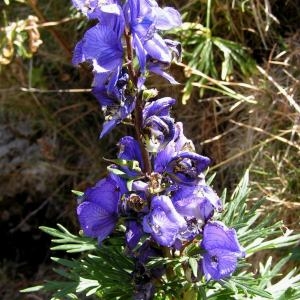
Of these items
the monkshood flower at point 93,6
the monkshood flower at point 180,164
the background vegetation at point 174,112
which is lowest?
the background vegetation at point 174,112

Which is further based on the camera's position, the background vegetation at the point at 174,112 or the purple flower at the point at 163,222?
the background vegetation at the point at 174,112

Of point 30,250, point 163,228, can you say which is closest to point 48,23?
point 30,250

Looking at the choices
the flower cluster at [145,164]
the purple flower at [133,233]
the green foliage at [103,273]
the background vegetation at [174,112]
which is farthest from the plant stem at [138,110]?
the background vegetation at [174,112]

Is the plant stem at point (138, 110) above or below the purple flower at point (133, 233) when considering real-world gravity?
→ above

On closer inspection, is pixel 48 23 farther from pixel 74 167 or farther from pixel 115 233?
pixel 115 233

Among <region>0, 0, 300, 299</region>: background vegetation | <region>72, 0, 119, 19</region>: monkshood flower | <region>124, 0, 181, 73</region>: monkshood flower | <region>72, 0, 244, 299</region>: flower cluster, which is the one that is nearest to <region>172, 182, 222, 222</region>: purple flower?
<region>72, 0, 244, 299</region>: flower cluster

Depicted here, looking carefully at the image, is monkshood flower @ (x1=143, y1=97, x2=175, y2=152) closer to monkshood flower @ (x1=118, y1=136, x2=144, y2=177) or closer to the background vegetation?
monkshood flower @ (x1=118, y1=136, x2=144, y2=177)

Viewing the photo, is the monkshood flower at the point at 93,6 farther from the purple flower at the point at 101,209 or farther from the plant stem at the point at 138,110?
the purple flower at the point at 101,209
